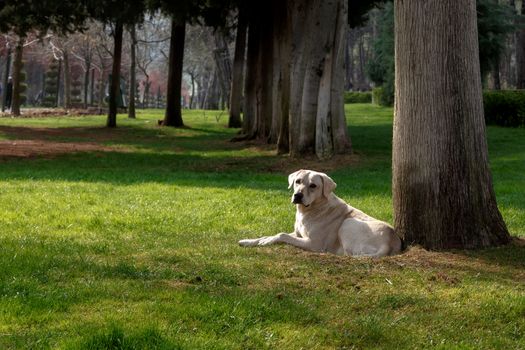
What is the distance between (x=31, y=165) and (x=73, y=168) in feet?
4.17

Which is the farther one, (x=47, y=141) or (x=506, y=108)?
(x=506, y=108)

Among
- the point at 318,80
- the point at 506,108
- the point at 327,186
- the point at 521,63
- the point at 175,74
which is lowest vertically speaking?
the point at 327,186

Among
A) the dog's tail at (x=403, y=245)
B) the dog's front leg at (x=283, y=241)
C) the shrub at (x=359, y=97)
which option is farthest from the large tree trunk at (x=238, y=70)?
the shrub at (x=359, y=97)

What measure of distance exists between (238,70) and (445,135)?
24489 millimetres

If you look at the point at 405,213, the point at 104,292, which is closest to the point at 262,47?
the point at 405,213

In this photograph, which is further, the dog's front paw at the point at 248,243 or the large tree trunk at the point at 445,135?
the dog's front paw at the point at 248,243

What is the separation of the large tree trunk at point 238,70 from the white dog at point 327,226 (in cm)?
2008

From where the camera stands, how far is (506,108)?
3134 cm

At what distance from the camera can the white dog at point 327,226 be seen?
7551 millimetres

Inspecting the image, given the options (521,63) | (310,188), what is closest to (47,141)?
(310,188)

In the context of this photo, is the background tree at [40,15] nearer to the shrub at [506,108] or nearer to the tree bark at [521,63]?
the shrub at [506,108]

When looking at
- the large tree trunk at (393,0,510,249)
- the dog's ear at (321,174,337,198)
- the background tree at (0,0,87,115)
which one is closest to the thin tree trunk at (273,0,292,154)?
the background tree at (0,0,87,115)

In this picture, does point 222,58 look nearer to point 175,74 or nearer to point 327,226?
point 175,74

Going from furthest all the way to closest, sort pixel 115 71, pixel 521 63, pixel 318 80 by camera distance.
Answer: pixel 521 63 < pixel 115 71 < pixel 318 80
